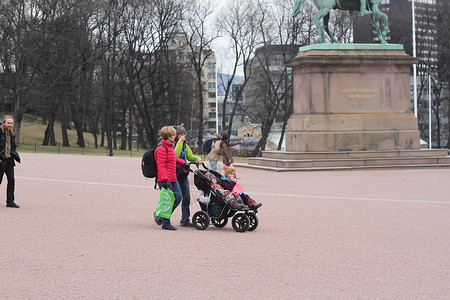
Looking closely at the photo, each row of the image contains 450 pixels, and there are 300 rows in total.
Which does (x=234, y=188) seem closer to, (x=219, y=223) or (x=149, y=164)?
(x=219, y=223)

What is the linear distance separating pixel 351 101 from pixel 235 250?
18.7 meters

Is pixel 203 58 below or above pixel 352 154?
above

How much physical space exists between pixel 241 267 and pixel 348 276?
3.96 ft

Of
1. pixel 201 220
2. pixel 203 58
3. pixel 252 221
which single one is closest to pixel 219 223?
pixel 201 220

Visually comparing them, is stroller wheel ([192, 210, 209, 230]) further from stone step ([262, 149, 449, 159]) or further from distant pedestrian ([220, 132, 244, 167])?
stone step ([262, 149, 449, 159])

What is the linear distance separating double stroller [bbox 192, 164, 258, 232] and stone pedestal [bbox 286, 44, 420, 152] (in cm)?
1509

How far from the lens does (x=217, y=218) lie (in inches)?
462

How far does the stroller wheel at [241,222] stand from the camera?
11.2 m

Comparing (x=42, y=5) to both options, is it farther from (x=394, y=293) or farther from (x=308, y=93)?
(x=394, y=293)

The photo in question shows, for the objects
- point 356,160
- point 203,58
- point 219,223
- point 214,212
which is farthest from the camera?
point 203,58

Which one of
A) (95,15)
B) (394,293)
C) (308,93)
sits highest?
(95,15)

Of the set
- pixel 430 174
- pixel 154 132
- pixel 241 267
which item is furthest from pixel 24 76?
pixel 241 267

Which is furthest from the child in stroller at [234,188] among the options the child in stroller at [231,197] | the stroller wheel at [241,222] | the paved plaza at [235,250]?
the paved plaza at [235,250]

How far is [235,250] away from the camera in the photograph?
9461mm
